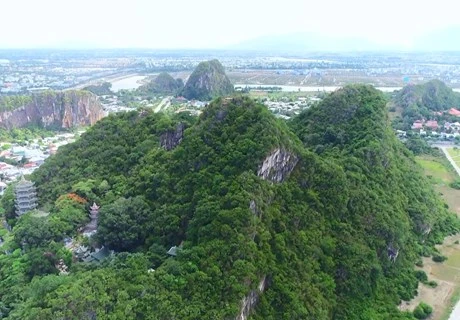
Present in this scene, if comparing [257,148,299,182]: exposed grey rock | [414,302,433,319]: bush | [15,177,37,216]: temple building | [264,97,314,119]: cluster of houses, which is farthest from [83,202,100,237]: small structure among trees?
[264,97,314,119]: cluster of houses

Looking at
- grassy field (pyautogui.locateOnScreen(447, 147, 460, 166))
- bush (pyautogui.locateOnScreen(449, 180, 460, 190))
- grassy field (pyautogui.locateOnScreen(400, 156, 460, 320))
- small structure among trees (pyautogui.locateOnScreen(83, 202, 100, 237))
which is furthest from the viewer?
grassy field (pyautogui.locateOnScreen(447, 147, 460, 166))

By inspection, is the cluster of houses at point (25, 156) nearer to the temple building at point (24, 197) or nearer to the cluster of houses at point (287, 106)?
the temple building at point (24, 197)

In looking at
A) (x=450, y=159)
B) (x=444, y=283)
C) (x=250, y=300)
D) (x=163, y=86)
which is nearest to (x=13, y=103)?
(x=163, y=86)

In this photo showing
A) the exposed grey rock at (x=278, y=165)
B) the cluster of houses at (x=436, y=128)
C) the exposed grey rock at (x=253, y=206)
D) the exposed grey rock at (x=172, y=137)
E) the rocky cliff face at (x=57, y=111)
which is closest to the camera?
the exposed grey rock at (x=253, y=206)

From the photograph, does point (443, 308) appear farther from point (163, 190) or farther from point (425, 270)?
point (163, 190)

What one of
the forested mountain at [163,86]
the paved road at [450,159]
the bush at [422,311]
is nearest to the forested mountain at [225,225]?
the bush at [422,311]

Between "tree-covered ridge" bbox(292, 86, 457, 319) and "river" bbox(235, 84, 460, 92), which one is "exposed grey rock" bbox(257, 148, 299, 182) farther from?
"river" bbox(235, 84, 460, 92)

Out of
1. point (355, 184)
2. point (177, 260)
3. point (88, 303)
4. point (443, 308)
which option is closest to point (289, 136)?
point (355, 184)
